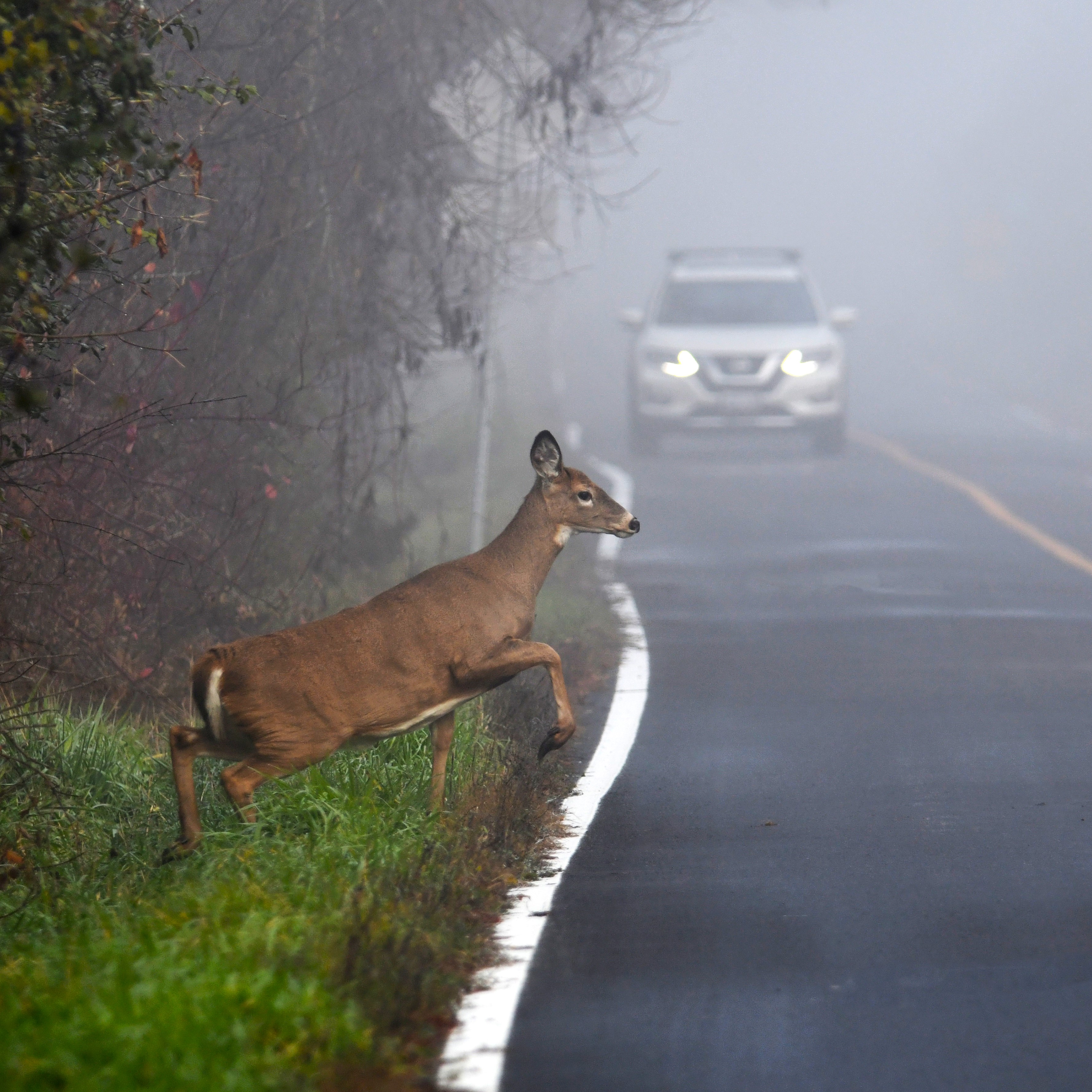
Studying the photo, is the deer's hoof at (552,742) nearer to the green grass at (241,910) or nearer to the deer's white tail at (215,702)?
the green grass at (241,910)

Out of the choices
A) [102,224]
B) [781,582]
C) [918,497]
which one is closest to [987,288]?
[918,497]

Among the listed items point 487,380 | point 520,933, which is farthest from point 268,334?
point 520,933

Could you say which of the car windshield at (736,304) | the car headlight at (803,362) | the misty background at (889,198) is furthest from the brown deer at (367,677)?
the car windshield at (736,304)

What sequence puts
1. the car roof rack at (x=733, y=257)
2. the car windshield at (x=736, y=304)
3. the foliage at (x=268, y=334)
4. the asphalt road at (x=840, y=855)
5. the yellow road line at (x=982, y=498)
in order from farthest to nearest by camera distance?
the car roof rack at (x=733, y=257) < the car windshield at (x=736, y=304) < the yellow road line at (x=982, y=498) < the foliage at (x=268, y=334) < the asphalt road at (x=840, y=855)

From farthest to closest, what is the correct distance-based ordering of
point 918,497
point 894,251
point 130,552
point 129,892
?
point 894,251 < point 918,497 < point 130,552 < point 129,892

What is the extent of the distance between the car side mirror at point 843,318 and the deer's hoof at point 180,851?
1919 centimetres

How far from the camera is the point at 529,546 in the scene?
865 cm

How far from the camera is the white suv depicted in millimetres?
25297

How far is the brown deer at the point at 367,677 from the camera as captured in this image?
7.43 m

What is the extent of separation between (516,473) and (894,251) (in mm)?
67158

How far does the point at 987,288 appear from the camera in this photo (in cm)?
5997

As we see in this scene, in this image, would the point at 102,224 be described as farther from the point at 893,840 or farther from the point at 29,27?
the point at 893,840

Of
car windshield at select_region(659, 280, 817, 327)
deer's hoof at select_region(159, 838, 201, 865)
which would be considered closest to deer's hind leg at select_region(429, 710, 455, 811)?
deer's hoof at select_region(159, 838, 201, 865)

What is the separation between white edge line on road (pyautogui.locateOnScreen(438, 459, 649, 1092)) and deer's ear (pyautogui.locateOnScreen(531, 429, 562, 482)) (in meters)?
1.55
